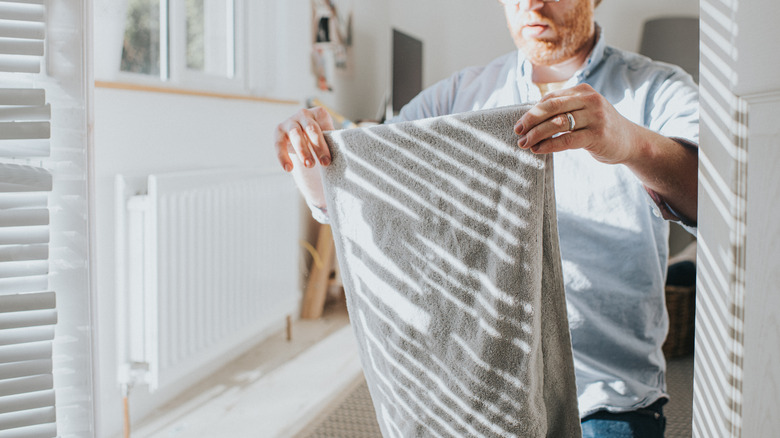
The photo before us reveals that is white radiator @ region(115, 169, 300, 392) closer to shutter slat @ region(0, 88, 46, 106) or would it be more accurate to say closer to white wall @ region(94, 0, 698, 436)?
white wall @ region(94, 0, 698, 436)

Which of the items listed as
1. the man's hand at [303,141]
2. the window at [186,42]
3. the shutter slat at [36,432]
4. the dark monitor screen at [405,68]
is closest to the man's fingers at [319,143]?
the man's hand at [303,141]

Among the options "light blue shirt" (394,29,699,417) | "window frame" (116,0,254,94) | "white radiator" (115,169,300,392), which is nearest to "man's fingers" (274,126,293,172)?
"light blue shirt" (394,29,699,417)

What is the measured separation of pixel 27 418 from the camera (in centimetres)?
80

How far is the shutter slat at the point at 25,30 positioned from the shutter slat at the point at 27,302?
1.03 ft

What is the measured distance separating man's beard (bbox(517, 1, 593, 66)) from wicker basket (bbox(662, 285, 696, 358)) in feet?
5.72

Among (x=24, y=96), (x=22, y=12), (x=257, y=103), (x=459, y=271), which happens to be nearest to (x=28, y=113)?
(x=24, y=96)

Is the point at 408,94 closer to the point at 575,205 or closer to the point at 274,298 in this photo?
the point at 274,298

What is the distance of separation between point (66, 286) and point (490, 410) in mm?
567

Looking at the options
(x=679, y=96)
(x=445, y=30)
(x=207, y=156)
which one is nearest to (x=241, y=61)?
(x=207, y=156)

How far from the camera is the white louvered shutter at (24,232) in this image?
0.77 metres

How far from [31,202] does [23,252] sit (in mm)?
63

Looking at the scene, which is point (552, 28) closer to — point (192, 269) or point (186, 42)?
point (192, 269)

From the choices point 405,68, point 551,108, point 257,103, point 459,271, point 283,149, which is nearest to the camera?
point 551,108

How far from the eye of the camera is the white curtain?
0.77m
